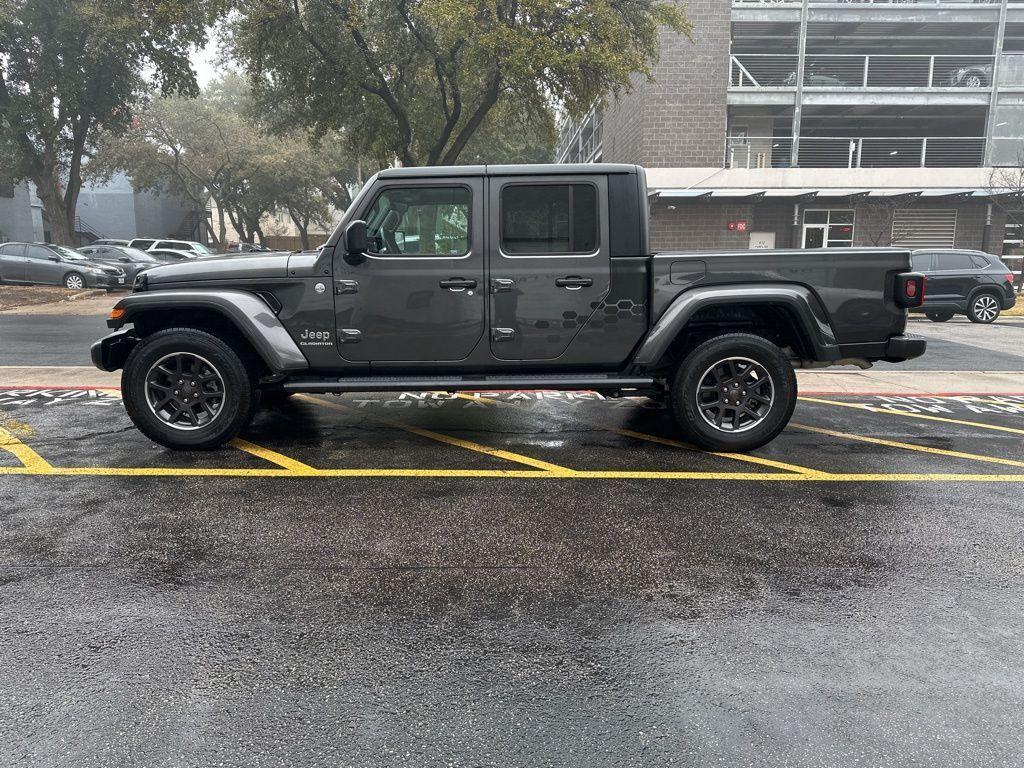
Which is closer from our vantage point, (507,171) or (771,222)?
(507,171)

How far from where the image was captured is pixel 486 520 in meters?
3.98

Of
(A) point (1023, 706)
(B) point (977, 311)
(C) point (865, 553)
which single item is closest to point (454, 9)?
(B) point (977, 311)

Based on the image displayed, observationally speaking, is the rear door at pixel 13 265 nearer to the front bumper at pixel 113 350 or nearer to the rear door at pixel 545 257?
the front bumper at pixel 113 350

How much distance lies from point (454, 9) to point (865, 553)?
14414 mm

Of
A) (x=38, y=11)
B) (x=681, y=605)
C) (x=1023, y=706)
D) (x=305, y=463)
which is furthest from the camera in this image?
(x=38, y=11)

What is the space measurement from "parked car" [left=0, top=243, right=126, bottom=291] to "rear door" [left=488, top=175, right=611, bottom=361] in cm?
1991

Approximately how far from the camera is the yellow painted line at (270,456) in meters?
4.93

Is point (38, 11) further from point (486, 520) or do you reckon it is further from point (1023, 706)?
point (1023, 706)

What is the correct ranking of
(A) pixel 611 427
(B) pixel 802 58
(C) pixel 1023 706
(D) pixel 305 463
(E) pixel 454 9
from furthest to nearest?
(B) pixel 802 58
(E) pixel 454 9
(A) pixel 611 427
(D) pixel 305 463
(C) pixel 1023 706

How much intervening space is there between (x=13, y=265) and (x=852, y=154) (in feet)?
93.7

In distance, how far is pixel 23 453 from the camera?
17.0ft

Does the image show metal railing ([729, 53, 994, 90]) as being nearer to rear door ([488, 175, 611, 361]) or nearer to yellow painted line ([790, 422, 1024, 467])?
yellow painted line ([790, 422, 1024, 467])

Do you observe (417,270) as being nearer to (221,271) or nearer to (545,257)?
(545,257)

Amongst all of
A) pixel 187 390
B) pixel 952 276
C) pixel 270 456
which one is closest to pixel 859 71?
pixel 952 276
